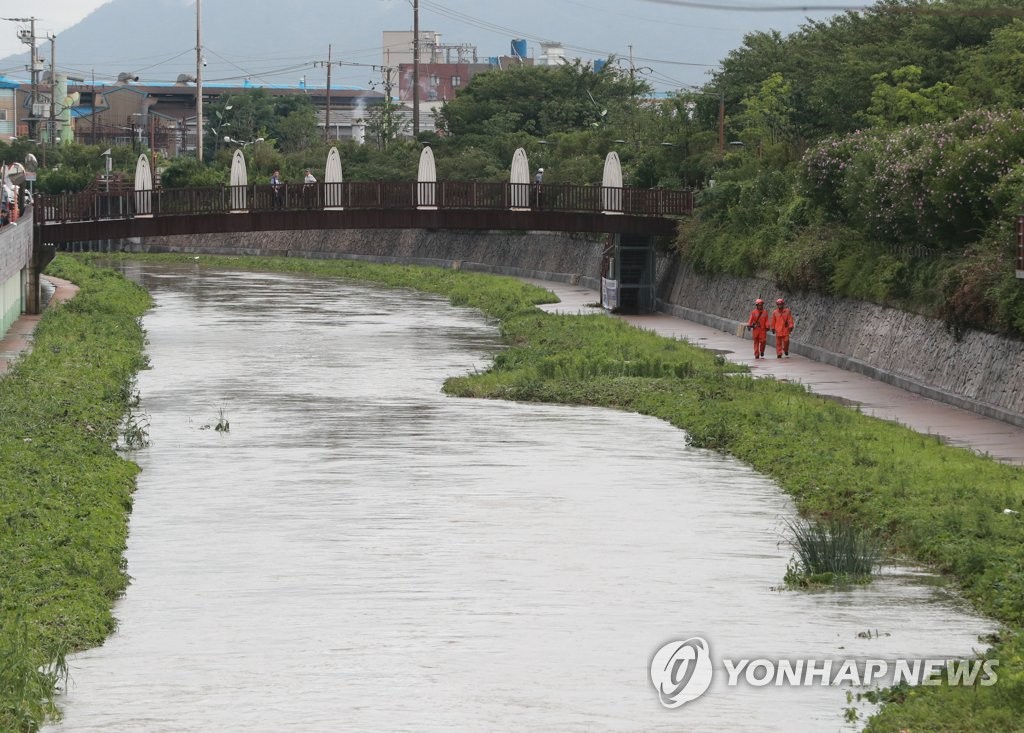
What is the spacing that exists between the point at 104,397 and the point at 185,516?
11.7 meters

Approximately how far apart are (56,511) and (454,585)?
565 cm

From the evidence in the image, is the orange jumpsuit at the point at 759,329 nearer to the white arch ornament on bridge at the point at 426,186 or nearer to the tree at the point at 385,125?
the white arch ornament on bridge at the point at 426,186

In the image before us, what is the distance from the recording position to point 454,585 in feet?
65.4

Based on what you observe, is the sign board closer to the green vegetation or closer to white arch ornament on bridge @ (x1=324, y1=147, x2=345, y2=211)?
the green vegetation

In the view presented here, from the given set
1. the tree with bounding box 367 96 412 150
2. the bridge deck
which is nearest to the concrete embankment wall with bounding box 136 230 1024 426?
the bridge deck

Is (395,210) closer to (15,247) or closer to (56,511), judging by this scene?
(15,247)

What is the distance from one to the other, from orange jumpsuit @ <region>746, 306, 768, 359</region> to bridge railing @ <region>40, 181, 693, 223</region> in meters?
18.0

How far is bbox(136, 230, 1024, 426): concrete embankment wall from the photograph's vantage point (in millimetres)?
34531

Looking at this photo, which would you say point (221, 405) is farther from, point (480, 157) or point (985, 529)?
point (480, 157)

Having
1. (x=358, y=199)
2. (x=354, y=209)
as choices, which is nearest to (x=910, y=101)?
(x=354, y=209)

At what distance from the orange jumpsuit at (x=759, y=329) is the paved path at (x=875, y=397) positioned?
0.30 metres

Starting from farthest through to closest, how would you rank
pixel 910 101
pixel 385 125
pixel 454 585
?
1. pixel 385 125
2. pixel 910 101
3. pixel 454 585

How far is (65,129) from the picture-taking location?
166 meters

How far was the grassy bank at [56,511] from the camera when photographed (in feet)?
52.3
